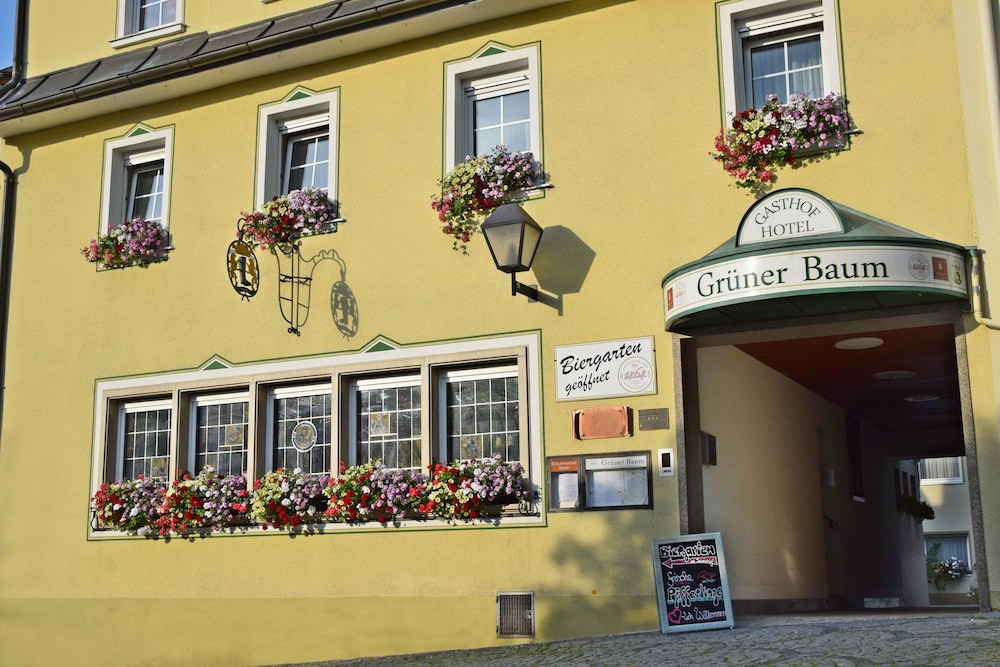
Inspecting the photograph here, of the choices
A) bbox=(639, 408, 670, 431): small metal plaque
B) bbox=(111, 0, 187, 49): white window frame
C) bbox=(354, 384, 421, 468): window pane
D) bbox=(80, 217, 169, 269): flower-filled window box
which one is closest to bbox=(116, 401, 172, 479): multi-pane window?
bbox=(80, 217, 169, 269): flower-filled window box

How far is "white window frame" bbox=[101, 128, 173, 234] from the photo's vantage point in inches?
472

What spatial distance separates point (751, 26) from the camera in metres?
9.34

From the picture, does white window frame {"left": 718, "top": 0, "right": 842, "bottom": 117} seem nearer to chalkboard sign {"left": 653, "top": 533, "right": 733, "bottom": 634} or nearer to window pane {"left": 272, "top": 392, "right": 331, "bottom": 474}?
chalkboard sign {"left": 653, "top": 533, "right": 733, "bottom": 634}

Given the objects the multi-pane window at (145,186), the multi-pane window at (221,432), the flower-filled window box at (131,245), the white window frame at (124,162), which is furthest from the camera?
the multi-pane window at (145,186)

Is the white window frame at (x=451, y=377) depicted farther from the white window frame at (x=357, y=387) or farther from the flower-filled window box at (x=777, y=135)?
the flower-filled window box at (x=777, y=135)

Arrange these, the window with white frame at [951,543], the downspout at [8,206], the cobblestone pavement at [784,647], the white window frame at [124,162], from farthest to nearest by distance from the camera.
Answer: the window with white frame at [951,543]
the downspout at [8,206]
the white window frame at [124,162]
the cobblestone pavement at [784,647]

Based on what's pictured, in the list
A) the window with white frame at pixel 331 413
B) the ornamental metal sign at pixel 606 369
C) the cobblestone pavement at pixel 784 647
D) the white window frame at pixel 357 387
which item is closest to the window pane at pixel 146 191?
the window with white frame at pixel 331 413

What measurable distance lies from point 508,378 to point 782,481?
3495 mm

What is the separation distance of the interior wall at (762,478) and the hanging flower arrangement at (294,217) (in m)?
3.72

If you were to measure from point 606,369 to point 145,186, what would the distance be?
583 centimetres

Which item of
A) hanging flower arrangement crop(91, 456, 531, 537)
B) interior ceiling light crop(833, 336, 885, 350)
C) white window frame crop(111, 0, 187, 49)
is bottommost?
hanging flower arrangement crop(91, 456, 531, 537)

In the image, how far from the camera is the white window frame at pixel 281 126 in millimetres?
11078

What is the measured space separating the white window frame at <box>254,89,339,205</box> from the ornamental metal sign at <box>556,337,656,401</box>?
10.3 feet

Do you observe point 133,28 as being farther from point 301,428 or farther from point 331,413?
point 331,413
